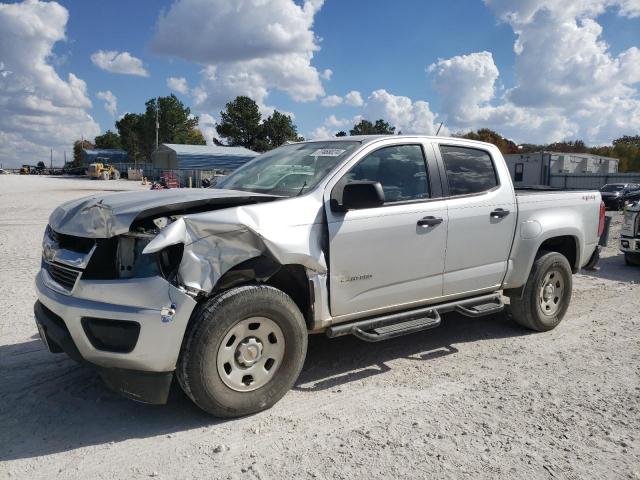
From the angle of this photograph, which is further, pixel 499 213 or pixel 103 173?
pixel 103 173

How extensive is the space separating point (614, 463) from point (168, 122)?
275 feet

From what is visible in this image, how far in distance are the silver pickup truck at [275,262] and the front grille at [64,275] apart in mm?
15

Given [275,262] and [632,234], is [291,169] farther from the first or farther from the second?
[632,234]

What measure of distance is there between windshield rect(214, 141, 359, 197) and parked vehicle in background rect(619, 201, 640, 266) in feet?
24.3

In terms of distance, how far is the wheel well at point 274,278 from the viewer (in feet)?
11.3

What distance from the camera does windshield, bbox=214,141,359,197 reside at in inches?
159

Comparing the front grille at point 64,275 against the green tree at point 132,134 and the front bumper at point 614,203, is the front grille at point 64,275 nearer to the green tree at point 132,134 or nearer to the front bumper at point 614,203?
the front bumper at point 614,203

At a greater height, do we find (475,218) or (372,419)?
(475,218)

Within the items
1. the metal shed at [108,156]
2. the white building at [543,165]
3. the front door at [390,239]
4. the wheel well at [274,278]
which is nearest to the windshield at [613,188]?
the white building at [543,165]

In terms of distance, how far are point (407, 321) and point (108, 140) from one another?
4580 inches

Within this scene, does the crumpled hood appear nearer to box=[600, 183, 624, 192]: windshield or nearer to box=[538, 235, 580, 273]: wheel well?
box=[538, 235, 580, 273]: wheel well

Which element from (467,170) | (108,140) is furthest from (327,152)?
(108,140)

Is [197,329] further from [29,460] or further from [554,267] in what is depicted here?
[554,267]

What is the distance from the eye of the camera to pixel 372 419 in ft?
11.5
